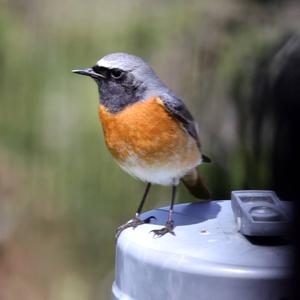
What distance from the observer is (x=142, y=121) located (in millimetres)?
3334

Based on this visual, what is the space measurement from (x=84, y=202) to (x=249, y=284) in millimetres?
3214

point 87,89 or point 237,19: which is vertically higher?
point 237,19

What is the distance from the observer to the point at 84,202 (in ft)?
17.2

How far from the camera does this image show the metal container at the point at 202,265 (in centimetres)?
207

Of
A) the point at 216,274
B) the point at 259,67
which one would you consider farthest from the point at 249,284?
the point at 259,67

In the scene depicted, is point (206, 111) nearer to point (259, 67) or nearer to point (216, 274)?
point (259, 67)

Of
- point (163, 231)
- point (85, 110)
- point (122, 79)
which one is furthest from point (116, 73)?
point (85, 110)

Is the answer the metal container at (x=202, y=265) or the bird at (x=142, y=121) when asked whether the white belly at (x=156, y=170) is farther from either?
the metal container at (x=202, y=265)

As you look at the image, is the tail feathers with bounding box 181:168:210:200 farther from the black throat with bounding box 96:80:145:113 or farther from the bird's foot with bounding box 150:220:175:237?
the bird's foot with bounding box 150:220:175:237

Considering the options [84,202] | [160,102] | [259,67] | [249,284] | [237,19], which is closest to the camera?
[249,284]

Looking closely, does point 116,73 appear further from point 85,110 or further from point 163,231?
point 85,110

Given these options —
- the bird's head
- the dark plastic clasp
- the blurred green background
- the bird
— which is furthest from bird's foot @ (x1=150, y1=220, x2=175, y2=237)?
the blurred green background

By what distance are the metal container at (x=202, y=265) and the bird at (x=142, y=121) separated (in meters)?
0.84

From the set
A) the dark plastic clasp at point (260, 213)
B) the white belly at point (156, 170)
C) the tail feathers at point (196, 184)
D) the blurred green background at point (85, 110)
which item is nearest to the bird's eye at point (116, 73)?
the white belly at point (156, 170)
